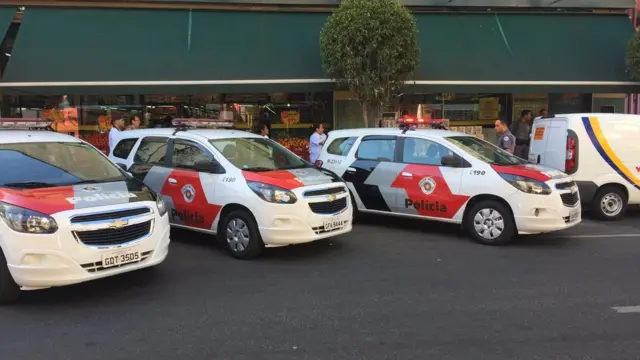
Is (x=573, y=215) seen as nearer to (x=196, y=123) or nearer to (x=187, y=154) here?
(x=187, y=154)

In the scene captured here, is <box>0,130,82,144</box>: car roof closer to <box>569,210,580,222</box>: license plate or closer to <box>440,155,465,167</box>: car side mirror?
<box>440,155,465,167</box>: car side mirror

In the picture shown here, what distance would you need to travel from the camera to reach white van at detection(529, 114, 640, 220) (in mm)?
9328

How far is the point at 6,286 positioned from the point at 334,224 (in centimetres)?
356

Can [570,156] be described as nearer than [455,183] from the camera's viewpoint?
No

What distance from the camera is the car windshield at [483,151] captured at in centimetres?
799

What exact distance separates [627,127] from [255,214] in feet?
22.1

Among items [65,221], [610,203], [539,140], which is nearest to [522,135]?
[539,140]

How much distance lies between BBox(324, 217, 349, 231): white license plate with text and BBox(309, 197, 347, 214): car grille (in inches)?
4.1

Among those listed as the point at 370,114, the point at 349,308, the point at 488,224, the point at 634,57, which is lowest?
the point at 349,308

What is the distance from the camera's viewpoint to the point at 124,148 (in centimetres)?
845

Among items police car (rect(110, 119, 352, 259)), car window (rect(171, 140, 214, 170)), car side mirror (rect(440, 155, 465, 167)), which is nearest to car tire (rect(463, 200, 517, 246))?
car side mirror (rect(440, 155, 465, 167))

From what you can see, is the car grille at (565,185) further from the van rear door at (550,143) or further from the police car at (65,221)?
the police car at (65,221)

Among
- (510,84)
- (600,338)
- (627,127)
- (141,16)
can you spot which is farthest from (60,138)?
(510,84)

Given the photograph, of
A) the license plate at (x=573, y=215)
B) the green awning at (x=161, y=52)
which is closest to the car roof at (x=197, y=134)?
the green awning at (x=161, y=52)
